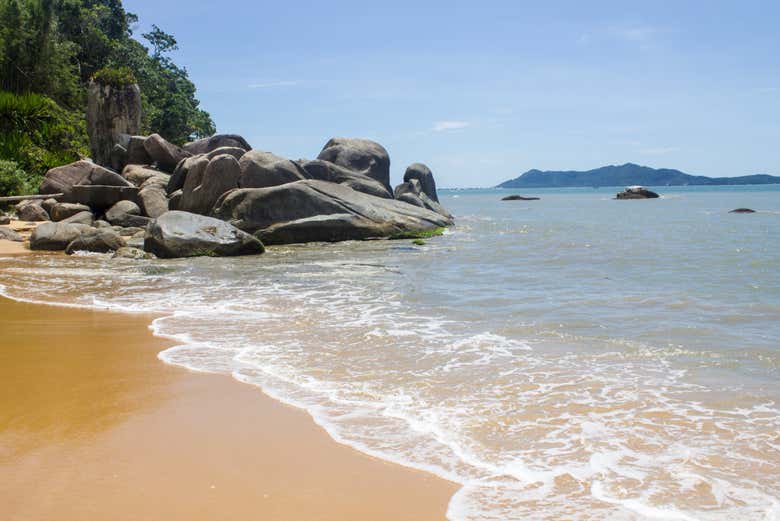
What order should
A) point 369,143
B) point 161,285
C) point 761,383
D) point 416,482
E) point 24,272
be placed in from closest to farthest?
point 416,482 < point 761,383 < point 161,285 < point 24,272 < point 369,143

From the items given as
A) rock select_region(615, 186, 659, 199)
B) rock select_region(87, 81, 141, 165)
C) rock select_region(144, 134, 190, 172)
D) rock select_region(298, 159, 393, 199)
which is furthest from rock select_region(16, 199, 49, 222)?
rock select_region(615, 186, 659, 199)

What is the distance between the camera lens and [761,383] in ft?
18.5

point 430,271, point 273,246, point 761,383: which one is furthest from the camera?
point 273,246

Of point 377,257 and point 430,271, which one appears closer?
point 430,271

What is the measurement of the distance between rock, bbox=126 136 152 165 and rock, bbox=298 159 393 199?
20.1 ft

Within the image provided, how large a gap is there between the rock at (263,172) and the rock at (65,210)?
2.98 m

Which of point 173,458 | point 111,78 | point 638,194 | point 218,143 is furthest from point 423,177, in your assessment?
point 638,194

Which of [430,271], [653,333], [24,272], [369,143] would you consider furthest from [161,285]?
[369,143]

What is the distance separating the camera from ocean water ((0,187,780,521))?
379 cm

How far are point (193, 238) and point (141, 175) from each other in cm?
996

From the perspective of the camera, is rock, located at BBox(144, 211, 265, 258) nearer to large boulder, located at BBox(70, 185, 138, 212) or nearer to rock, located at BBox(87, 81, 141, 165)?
large boulder, located at BBox(70, 185, 138, 212)

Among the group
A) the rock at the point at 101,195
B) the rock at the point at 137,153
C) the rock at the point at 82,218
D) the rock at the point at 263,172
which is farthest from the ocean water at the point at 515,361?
the rock at the point at 137,153

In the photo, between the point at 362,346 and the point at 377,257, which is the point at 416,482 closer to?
the point at 362,346

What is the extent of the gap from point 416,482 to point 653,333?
4674 mm
